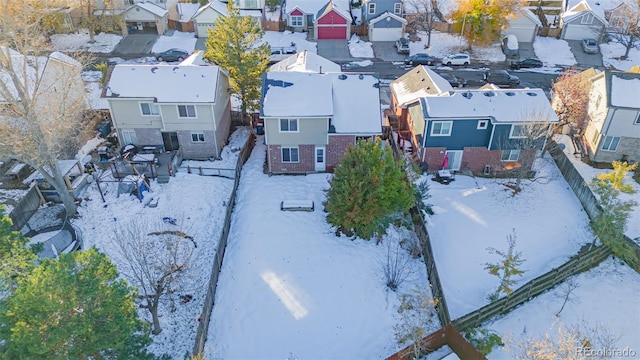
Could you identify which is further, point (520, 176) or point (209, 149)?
point (209, 149)

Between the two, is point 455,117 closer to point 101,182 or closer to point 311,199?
point 311,199

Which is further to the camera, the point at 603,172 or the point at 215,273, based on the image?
the point at 603,172

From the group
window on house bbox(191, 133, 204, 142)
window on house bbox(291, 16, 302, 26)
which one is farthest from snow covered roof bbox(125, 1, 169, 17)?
window on house bbox(191, 133, 204, 142)

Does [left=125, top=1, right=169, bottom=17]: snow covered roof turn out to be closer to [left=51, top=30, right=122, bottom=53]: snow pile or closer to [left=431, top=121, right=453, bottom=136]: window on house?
[left=51, top=30, right=122, bottom=53]: snow pile

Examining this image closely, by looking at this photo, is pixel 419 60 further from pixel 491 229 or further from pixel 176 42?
pixel 176 42

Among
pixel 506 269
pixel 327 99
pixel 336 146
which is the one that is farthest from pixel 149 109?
pixel 506 269

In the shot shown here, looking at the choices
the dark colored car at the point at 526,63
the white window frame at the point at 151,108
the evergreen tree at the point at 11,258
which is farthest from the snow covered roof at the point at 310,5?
the evergreen tree at the point at 11,258

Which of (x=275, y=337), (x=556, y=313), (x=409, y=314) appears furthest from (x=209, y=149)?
(x=556, y=313)
